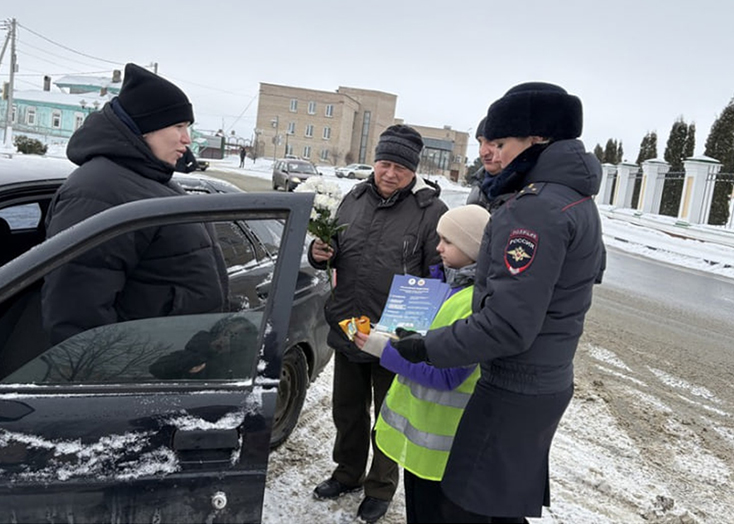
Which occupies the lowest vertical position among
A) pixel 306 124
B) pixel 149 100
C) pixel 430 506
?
pixel 430 506

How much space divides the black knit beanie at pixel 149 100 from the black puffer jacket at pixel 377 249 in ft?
3.43

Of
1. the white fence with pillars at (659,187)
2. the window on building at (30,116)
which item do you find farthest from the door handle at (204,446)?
the window on building at (30,116)

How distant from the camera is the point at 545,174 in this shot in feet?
5.61

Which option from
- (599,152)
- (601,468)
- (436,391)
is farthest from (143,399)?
(599,152)

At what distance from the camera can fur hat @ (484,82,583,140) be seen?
174 centimetres

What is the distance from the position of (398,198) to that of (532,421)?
139 cm

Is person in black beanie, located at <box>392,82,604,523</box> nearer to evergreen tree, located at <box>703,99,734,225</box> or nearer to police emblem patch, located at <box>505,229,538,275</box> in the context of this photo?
police emblem patch, located at <box>505,229,538,275</box>

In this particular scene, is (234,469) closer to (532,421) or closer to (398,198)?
(532,421)

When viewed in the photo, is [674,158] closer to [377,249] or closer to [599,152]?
[599,152]

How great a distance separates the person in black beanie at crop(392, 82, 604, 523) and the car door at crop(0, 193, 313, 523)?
0.52m

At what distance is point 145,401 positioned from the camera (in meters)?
1.58

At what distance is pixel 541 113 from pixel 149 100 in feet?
4.48

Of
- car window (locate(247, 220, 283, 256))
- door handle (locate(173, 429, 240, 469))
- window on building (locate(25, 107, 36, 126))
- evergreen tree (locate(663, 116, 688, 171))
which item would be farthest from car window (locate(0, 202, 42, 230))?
window on building (locate(25, 107, 36, 126))

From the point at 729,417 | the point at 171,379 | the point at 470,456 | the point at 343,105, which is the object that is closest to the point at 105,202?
the point at 171,379
